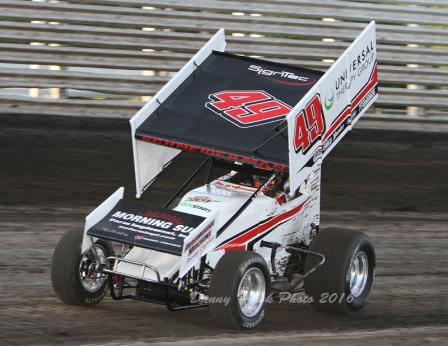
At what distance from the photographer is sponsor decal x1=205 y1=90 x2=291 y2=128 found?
26.2ft

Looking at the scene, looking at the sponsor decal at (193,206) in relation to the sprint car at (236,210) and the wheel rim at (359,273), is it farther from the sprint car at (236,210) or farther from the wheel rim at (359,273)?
the wheel rim at (359,273)

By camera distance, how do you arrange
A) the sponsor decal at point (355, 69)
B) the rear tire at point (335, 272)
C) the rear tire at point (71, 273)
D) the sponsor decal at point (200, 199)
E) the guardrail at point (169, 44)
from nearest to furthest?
the rear tire at point (71, 273)
the sponsor decal at point (200, 199)
the rear tire at point (335, 272)
the sponsor decal at point (355, 69)
the guardrail at point (169, 44)

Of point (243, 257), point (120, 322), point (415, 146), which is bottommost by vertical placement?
point (120, 322)

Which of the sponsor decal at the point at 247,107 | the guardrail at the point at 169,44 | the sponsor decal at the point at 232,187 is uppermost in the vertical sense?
the guardrail at the point at 169,44

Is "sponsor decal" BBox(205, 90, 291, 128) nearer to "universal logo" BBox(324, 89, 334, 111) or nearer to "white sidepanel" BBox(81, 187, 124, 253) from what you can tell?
"universal logo" BBox(324, 89, 334, 111)

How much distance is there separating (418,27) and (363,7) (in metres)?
1.22

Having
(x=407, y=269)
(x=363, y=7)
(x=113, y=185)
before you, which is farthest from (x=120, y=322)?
(x=363, y=7)

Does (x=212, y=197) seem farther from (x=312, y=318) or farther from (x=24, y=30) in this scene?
(x=24, y=30)

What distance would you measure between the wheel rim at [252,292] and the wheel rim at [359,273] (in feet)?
3.95

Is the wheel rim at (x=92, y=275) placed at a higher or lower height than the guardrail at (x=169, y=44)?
lower

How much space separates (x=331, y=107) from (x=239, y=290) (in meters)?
2.05

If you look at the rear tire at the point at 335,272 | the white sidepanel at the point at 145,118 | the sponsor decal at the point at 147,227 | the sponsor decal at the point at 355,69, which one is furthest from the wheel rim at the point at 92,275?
the sponsor decal at the point at 355,69

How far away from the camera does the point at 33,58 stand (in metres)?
15.6

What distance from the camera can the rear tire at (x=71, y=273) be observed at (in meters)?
7.31
